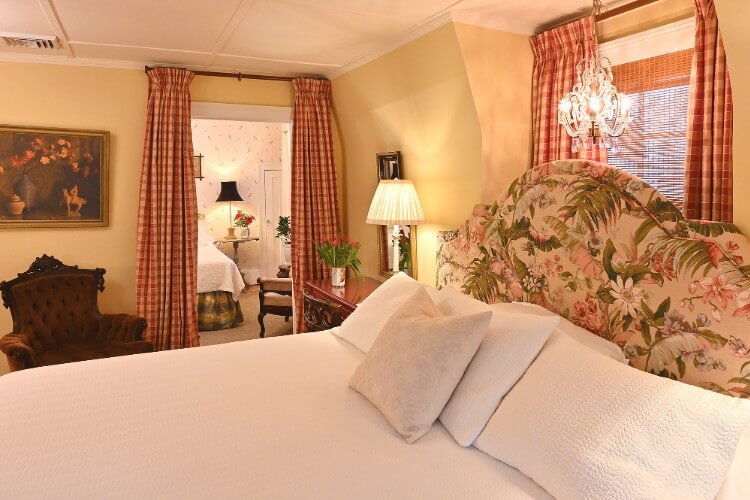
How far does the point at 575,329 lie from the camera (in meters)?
2.00

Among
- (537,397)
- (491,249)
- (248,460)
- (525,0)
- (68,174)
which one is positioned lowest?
(248,460)

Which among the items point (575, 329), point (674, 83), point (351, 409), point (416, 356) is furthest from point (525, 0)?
point (351, 409)

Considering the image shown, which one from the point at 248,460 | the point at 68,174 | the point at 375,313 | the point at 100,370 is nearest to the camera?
the point at 248,460

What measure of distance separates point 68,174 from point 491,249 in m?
3.16

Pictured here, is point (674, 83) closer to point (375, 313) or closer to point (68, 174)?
point (375, 313)

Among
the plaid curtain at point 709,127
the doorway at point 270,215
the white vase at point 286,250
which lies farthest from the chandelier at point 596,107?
the doorway at point 270,215

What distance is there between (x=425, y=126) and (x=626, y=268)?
1.71m

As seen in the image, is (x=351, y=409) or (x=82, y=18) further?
(x=82, y=18)

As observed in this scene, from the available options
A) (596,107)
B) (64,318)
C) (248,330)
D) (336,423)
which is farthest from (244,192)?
(336,423)

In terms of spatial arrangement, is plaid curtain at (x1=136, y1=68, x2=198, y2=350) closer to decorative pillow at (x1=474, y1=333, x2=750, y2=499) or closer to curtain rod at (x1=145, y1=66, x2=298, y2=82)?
curtain rod at (x1=145, y1=66, x2=298, y2=82)

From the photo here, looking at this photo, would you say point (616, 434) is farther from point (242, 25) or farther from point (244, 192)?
point (244, 192)

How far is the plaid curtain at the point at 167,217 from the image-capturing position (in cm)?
401

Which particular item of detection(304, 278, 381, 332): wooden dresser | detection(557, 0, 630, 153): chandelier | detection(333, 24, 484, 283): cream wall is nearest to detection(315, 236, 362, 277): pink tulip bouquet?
detection(304, 278, 381, 332): wooden dresser

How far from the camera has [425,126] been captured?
129 inches
